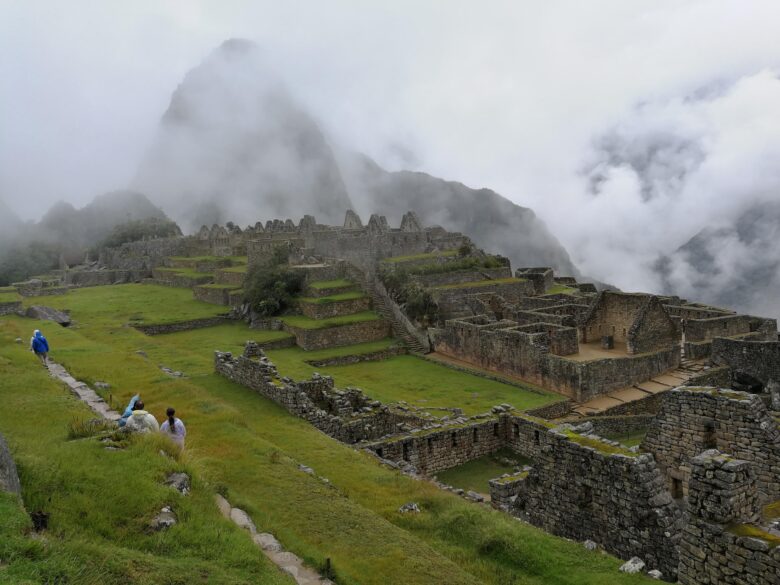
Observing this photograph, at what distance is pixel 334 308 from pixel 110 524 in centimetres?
2786

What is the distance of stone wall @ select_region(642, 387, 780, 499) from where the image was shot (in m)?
7.70

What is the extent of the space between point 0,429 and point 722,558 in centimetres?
952

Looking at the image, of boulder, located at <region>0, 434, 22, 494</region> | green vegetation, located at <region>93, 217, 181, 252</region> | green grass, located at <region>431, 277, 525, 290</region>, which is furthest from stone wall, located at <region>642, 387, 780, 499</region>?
green vegetation, located at <region>93, 217, 181, 252</region>

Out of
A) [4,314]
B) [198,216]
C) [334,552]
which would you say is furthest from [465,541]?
[198,216]

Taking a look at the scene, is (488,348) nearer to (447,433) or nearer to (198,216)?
(447,433)

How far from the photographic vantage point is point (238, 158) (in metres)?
132

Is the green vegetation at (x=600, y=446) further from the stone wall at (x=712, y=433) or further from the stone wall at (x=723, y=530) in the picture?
the stone wall at (x=723, y=530)

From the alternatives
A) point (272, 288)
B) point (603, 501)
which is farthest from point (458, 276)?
point (603, 501)

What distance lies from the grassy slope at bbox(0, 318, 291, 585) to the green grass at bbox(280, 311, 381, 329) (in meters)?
22.6

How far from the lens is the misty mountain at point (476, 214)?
233 feet

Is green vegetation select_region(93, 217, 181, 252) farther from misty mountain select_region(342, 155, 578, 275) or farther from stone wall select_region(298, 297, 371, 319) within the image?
stone wall select_region(298, 297, 371, 319)

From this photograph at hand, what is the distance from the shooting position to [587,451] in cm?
850

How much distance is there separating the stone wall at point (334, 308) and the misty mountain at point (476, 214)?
118ft

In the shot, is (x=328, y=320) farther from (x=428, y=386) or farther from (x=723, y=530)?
(x=723, y=530)
